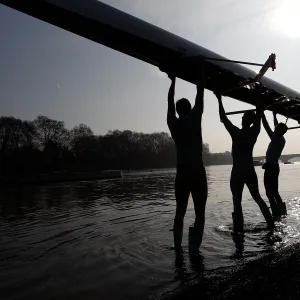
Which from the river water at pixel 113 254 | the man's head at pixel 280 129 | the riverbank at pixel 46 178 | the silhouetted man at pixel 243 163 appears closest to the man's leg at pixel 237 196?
the silhouetted man at pixel 243 163

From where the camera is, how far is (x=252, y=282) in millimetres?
2730

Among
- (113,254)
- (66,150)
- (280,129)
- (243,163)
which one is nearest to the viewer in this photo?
(113,254)

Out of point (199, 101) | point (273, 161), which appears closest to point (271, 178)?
point (273, 161)

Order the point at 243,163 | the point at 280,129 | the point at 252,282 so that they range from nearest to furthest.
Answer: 1. the point at 252,282
2. the point at 243,163
3. the point at 280,129

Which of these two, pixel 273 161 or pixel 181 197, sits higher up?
pixel 273 161

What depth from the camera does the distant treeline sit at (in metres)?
54.8

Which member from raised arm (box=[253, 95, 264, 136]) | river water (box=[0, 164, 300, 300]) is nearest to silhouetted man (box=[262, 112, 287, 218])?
river water (box=[0, 164, 300, 300])

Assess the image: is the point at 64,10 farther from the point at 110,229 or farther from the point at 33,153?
the point at 33,153

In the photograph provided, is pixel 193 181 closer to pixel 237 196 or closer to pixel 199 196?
pixel 199 196

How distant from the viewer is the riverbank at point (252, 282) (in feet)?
8.19

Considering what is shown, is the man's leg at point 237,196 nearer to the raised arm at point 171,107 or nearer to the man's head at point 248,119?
the man's head at point 248,119

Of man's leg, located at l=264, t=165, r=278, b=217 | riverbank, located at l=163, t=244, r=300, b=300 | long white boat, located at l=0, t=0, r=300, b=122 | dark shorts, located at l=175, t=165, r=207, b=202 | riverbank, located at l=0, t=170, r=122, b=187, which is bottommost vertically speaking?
riverbank, located at l=0, t=170, r=122, b=187

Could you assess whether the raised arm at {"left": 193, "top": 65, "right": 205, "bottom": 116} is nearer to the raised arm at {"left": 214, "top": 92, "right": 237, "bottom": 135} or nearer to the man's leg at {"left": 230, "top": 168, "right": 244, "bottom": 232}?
the raised arm at {"left": 214, "top": 92, "right": 237, "bottom": 135}

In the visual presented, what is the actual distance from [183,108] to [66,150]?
6820cm
